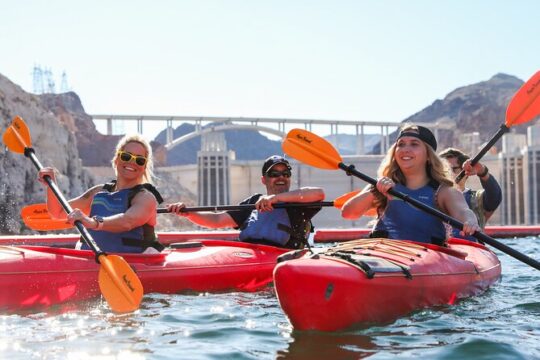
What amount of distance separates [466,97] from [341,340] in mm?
113204

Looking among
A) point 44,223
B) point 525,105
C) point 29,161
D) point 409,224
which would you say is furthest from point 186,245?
point 29,161

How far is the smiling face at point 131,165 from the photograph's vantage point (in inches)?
196

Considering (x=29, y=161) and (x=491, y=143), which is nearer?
(x=491, y=143)

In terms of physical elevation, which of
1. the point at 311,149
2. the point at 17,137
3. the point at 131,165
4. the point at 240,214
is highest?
the point at 17,137

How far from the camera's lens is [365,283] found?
11.9ft

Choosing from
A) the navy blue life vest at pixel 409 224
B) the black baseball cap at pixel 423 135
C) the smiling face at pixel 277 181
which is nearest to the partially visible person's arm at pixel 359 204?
the navy blue life vest at pixel 409 224

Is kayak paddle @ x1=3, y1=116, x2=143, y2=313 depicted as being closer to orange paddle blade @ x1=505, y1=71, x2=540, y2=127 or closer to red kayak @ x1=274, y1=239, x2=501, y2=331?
red kayak @ x1=274, y1=239, x2=501, y2=331

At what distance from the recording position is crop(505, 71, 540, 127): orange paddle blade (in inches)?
247

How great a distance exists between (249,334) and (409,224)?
160 cm

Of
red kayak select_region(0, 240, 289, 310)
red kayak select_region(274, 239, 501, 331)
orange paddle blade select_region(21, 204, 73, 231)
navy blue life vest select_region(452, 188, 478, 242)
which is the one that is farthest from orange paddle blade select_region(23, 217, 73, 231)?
navy blue life vest select_region(452, 188, 478, 242)

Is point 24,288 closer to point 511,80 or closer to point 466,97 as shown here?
point 466,97

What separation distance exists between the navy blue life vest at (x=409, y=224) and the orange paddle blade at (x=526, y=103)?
1901 mm

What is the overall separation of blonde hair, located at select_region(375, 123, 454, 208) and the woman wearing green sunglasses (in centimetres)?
158

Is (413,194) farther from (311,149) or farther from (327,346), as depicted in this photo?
(327,346)
